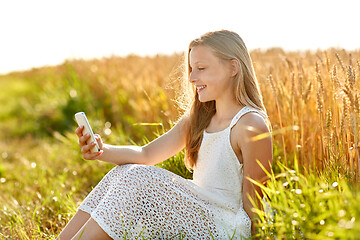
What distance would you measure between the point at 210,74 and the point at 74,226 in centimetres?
99

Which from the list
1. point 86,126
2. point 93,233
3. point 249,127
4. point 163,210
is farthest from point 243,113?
point 93,233

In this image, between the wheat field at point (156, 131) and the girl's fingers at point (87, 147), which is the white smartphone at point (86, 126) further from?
the wheat field at point (156, 131)

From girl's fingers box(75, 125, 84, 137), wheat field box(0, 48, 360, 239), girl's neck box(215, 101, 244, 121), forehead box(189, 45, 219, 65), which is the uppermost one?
forehead box(189, 45, 219, 65)

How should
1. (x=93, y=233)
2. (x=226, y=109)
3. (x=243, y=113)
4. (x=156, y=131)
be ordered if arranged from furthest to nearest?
(x=156, y=131)
(x=226, y=109)
(x=243, y=113)
(x=93, y=233)

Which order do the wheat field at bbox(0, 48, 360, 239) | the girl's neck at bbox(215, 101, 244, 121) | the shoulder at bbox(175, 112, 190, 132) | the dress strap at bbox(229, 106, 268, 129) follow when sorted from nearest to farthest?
the wheat field at bbox(0, 48, 360, 239)
the dress strap at bbox(229, 106, 268, 129)
the girl's neck at bbox(215, 101, 244, 121)
the shoulder at bbox(175, 112, 190, 132)

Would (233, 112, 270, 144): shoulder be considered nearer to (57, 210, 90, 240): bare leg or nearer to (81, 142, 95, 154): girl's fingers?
(81, 142, 95, 154): girl's fingers

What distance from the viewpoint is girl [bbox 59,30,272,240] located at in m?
2.02

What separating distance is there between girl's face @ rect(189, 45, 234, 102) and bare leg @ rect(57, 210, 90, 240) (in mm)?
819

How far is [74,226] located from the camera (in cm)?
224

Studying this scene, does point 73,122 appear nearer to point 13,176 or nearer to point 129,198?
point 13,176

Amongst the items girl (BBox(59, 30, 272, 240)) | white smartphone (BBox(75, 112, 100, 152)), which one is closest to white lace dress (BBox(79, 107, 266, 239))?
girl (BBox(59, 30, 272, 240))

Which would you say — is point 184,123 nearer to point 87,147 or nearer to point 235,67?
point 235,67

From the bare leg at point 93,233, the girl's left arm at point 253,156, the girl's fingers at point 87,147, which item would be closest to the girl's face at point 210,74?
the girl's left arm at point 253,156

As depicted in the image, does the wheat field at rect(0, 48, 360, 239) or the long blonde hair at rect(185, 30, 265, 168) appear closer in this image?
the wheat field at rect(0, 48, 360, 239)
